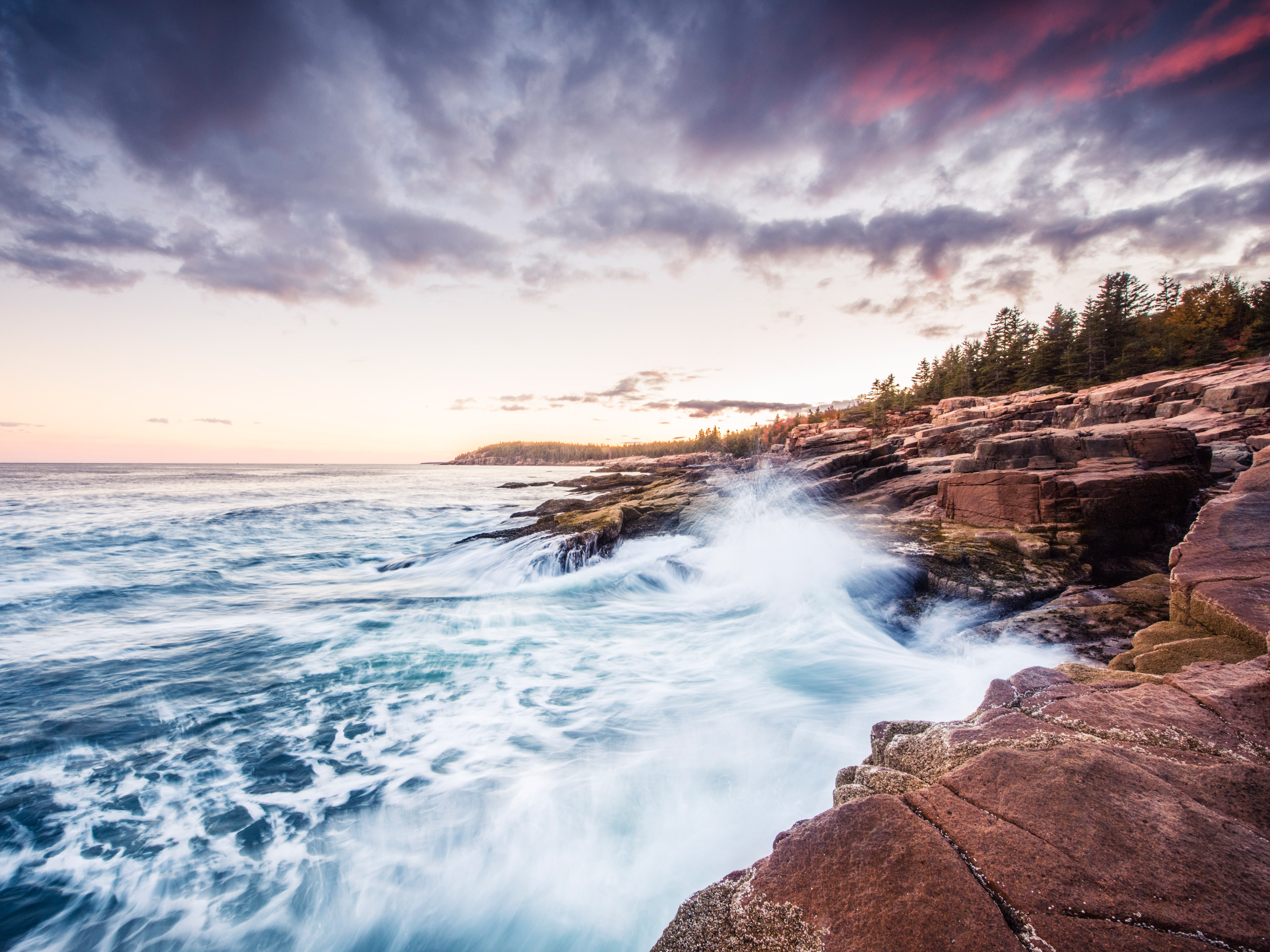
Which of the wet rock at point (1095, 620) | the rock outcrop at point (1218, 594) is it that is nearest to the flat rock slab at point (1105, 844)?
the rock outcrop at point (1218, 594)

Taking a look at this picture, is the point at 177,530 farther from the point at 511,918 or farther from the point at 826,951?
the point at 826,951

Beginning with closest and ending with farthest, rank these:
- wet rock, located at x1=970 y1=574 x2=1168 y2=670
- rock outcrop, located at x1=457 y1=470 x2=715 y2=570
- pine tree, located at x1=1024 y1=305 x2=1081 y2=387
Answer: wet rock, located at x1=970 y1=574 x2=1168 y2=670
rock outcrop, located at x1=457 y1=470 x2=715 y2=570
pine tree, located at x1=1024 y1=305 x2=1081 y2=387

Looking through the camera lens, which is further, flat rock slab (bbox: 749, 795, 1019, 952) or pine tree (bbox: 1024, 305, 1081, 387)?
pine tree (bbox: 1024, 305, 1081, 387)

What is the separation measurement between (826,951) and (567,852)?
10.1 ft

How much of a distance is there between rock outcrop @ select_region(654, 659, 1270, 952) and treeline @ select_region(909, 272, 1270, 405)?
187ft

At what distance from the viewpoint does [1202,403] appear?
62.3 feet

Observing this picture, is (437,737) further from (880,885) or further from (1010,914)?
(1010,914)

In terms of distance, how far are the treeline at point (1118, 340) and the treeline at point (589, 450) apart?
8352 centimetres

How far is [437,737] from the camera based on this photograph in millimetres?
5695

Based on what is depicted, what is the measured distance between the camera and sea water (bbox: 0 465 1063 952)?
3.67 meters

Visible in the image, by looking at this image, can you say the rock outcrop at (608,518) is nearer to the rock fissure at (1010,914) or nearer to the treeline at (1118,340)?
the rock fissure at (1010,914)

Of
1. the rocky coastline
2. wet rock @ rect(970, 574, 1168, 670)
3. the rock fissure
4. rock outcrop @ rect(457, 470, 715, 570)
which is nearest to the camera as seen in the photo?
the rock fissure

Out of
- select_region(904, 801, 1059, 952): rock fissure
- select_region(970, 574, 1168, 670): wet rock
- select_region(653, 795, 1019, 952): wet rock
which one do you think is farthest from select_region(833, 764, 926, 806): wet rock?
select_region(970, 574, 1168, 670): wet rock

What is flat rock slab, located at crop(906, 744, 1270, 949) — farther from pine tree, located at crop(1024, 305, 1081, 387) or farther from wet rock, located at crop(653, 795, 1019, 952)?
pine tree, located at crop(1024, 305, 1081, 387)
